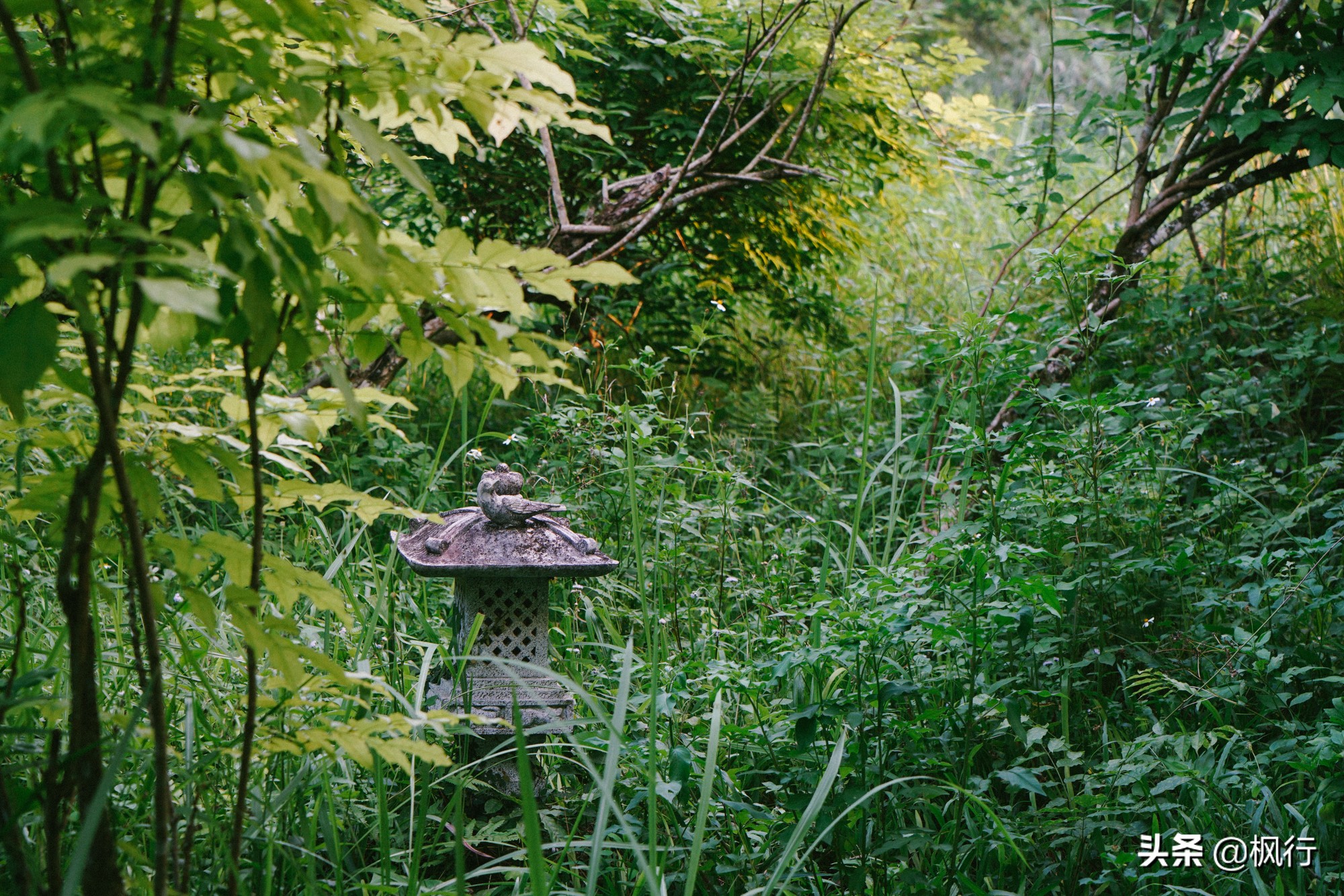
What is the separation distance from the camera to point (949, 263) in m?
5.50

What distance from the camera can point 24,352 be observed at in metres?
0.84

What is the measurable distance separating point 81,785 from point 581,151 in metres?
2.87

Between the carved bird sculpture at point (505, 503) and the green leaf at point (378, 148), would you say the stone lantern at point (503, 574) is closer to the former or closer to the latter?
the carved bird sculpture at point (505, 503)

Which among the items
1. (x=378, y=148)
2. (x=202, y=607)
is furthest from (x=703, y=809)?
(x=378, y=148)

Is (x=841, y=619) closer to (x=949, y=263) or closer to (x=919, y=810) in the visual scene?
(x=919, y=810)

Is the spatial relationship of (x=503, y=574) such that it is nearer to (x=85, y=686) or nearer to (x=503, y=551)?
(x=503, y=551)

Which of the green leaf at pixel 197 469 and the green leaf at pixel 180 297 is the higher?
the green leaf at pixel 180 297

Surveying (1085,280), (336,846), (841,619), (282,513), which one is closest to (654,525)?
(841,619)

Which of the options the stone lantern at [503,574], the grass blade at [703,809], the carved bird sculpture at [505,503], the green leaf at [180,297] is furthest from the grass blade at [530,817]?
the carved bird sculpture at [505,503]

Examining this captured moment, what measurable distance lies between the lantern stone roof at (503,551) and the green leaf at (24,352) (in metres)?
1.25

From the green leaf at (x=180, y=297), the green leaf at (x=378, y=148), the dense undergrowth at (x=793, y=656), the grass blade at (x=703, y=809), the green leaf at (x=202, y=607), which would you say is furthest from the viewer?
the dense undergrowth at (x=793, y=656)

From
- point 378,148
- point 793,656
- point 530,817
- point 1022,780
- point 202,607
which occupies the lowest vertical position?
point 1022,780

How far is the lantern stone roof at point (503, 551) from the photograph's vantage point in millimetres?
2082

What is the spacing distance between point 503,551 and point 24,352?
1.32 metres
